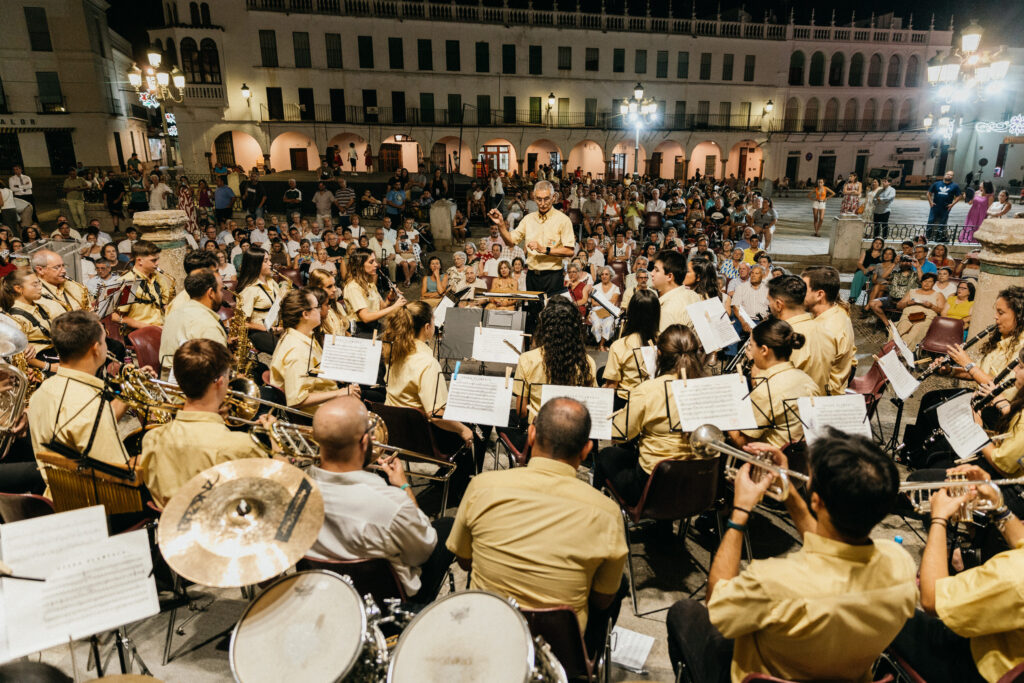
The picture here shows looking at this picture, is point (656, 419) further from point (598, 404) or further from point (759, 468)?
point (759, 468)

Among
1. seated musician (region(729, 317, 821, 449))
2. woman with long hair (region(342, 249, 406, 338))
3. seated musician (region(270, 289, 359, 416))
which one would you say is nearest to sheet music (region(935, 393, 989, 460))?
seated musician (region(729, 317, 821, 449))

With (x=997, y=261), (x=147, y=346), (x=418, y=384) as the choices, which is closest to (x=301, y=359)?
(x=418, y=384)

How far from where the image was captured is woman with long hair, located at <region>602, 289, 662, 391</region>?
14.8 ft

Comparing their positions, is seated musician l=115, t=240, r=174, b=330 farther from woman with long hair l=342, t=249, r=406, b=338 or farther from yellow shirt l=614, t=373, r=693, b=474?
yellow shirt l=614, t=373, r=693, b=474

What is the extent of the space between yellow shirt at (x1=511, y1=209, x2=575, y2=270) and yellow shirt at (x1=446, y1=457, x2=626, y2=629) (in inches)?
177

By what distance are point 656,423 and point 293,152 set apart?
31214 millimetres

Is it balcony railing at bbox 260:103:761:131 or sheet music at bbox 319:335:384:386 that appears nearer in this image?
sheet music at bbox 319:335:384:386

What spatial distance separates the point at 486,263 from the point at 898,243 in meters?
9.55

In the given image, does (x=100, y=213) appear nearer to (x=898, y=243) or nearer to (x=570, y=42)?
(x=898, y=243)

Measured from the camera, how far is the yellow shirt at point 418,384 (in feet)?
13.5

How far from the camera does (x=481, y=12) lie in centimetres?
2964

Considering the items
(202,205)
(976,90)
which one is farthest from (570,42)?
(976,90)

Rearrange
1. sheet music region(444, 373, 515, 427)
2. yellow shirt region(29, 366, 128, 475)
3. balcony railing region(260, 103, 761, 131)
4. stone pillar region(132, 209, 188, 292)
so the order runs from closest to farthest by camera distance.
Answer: yellow shirt region(29, 366, 128, 475), sheet music region(444, 373, 515, 427), stone pillar region(132, 209, 188, 292), balcony railing region(260, 103, 761, 131)

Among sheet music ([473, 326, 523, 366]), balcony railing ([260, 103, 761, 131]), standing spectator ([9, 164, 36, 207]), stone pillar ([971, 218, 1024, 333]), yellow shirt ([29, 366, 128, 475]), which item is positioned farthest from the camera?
balcony railing ([260, 103, 761, 131])
